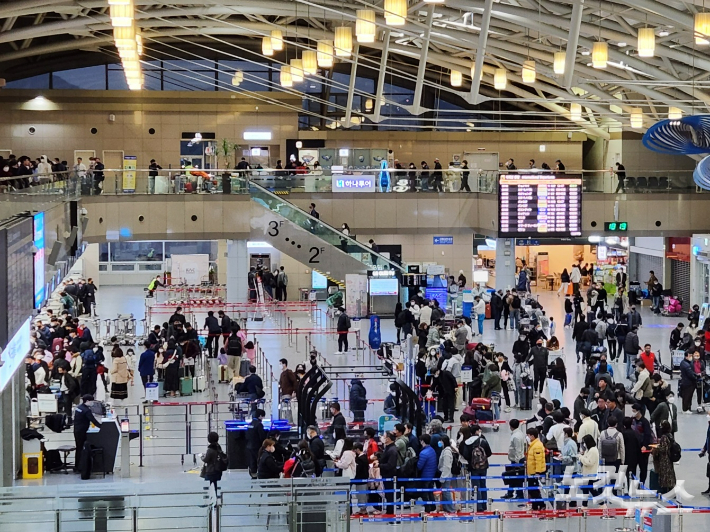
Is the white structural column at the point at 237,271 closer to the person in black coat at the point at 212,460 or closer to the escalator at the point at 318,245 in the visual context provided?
the escalator at the point at 318,245

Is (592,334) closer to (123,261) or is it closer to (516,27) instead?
(516,27)

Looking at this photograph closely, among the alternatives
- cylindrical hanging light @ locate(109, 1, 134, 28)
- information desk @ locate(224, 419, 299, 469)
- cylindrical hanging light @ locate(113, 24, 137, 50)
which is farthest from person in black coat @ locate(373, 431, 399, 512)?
cylindrical hanging light @ locate(113, 24, 137, 50)

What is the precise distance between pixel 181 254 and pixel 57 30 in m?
14.2

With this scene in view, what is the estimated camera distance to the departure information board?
35.0 m

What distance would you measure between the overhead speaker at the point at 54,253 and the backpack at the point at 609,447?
9880 mm

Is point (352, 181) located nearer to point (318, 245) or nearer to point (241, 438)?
point (318, 245)

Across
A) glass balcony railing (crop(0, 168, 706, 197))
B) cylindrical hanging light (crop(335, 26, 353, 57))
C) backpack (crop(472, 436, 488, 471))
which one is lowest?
backpack (crop(472, 436, 488, 471))

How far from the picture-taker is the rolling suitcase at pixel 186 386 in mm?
24094

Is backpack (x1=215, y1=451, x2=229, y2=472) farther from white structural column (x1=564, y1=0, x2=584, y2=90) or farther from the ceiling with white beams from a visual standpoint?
white structural column (x1=564, y1=0, x2=584, y2=90)

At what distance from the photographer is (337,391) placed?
22.9 m

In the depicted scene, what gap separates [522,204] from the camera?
35.1 m

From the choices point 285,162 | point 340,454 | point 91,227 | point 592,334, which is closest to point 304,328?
point 91,227

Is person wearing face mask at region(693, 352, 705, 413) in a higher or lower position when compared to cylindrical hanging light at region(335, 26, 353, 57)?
lower

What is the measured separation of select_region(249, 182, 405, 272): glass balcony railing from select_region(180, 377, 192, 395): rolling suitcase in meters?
12.1
